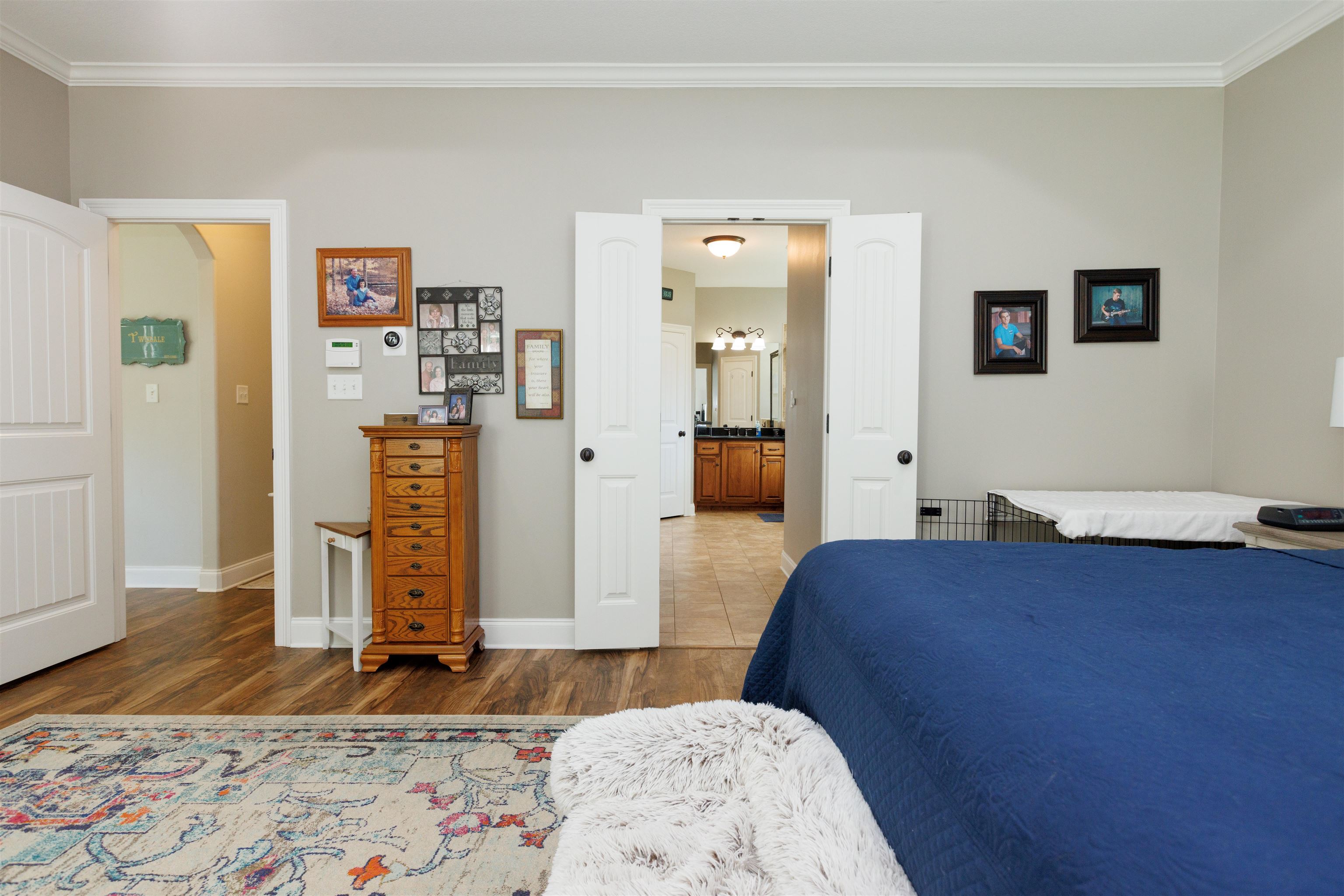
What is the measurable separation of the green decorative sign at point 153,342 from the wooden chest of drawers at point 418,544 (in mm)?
2361

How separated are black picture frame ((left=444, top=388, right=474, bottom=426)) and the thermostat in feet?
1.64

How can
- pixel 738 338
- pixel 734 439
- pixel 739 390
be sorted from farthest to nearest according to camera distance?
pixel 739 390 → pixel 738 338 → pixel 734 439

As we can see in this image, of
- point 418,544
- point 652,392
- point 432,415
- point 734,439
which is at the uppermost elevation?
point 652,392

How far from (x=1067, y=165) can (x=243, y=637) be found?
463 centimetres

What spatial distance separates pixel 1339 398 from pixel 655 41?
292 cm

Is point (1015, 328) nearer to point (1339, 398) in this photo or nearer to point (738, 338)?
point (1339, 398)

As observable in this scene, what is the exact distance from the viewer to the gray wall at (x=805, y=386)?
381cm

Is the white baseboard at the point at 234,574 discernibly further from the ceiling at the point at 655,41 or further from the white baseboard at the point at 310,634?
the ceiling at the point at 655,41

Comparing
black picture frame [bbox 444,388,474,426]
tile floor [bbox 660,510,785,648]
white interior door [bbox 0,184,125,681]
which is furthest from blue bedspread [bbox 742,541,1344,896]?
white interior door [bbox 0,184,125,681]

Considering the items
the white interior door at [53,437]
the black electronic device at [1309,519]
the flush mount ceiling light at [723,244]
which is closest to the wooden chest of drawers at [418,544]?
the white interior door at [53,437]

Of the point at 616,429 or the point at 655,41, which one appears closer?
the point at 655,41

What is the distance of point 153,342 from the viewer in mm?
4156

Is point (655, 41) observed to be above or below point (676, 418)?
above

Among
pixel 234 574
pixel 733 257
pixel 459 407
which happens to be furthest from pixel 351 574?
pixel 733 257
